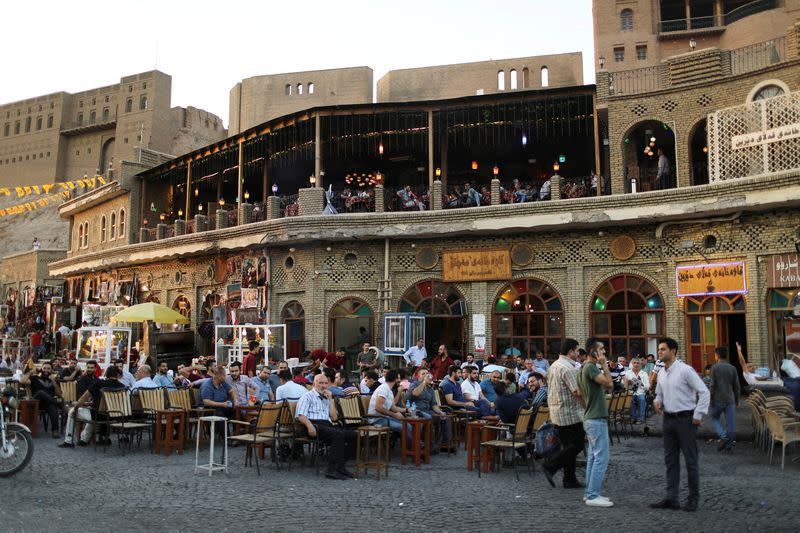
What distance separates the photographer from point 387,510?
744 cm

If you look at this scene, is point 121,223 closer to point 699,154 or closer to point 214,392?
point 214,392

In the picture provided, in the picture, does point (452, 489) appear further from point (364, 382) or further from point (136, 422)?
point (136, 422)

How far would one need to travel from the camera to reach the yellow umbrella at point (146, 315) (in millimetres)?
22500

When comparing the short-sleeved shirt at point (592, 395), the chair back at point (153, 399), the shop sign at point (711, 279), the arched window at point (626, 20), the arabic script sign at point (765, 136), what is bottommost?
the chair back at point (153, 399)

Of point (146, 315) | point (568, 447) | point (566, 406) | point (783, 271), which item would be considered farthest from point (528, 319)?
point (566, 406)

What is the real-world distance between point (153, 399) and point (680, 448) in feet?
26.5

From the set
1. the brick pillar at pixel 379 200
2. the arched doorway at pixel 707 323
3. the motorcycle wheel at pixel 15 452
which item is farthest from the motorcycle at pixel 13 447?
the arched doorway at pixel 707 323

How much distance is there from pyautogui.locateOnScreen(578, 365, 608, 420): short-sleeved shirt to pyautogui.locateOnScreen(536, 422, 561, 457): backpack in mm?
965

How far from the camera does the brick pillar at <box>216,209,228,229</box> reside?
25.4 m

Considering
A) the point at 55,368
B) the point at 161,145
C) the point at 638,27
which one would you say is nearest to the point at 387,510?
the point at 55,368

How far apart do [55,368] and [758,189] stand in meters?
17.3

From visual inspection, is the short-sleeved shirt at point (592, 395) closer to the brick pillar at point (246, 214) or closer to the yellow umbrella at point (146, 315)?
the yellow umbrella at point (146, 315)

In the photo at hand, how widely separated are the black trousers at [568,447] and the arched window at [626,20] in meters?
36.4

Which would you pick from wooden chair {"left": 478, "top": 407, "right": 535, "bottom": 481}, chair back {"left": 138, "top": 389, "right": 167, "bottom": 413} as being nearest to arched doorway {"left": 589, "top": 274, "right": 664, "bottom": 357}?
wooden chair {"left": 478, "top": 407, "right": 535, "bottom": 481}
